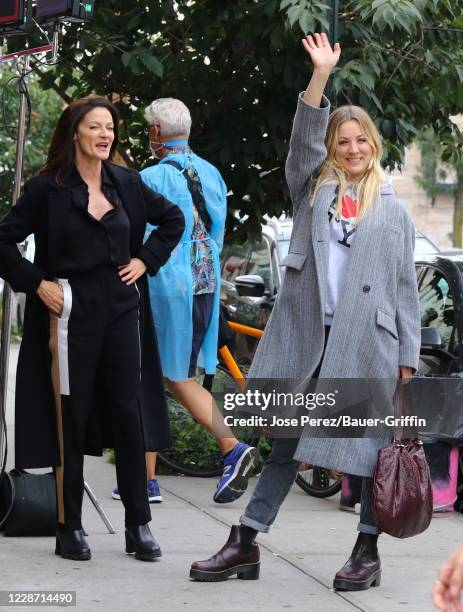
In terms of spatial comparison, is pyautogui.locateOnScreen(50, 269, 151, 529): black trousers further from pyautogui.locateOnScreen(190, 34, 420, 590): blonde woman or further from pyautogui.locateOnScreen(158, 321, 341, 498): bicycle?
pyautogui.locateOnScreen(158, 321, 341, 498): bicycle

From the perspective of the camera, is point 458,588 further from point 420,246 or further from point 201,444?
point 420,246

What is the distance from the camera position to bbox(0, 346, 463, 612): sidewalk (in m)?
5.08

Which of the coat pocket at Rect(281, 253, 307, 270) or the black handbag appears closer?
the coat pocket at Rect(281, 253, 307, 270)

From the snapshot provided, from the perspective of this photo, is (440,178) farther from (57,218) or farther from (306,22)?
(57,218)

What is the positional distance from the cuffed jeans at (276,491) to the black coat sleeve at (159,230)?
100cm

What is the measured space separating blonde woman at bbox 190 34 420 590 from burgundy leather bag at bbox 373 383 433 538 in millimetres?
94

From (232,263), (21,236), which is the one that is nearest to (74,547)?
(21,236)

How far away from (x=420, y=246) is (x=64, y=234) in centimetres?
851

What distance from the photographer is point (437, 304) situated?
7.94m

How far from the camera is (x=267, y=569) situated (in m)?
5.67

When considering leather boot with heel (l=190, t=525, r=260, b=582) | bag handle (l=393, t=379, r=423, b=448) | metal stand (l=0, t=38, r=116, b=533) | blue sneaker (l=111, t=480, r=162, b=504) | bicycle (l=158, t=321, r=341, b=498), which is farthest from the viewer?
bicycle (l=158, t=321, r=341, b=498)

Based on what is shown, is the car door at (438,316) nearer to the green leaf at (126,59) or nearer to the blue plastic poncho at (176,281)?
the blue plastic poncho at (176,281)

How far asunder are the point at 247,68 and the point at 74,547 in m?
3.73

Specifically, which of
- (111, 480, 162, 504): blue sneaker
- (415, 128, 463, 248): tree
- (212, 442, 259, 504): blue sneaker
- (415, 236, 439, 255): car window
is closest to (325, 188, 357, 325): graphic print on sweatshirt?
(212, 442, 259, 504): blue sneaker
